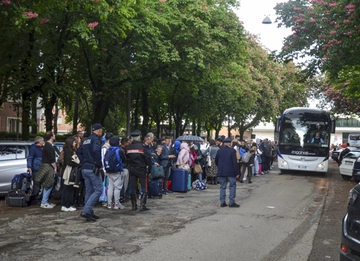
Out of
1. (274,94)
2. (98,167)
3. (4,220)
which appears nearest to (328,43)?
(98,167)

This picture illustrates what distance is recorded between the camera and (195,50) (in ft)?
73.6

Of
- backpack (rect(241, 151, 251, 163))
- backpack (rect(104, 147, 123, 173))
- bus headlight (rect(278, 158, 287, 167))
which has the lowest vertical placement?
bus headlight (rect(278, 158, 287, 167))

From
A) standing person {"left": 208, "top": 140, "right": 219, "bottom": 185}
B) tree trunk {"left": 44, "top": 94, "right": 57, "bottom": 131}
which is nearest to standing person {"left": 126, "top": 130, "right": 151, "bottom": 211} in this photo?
standing person {"left": 208, "top": 140, "right": 219, "bottom": 185}

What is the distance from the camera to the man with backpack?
1084cm

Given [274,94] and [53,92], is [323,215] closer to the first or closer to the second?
[53,92]

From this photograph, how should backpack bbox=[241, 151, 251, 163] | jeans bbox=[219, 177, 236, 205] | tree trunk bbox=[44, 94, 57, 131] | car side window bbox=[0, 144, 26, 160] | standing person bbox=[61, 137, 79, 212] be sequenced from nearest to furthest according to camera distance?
standing person bbox=[61, 137, 79, 212], jeans bbox=[219, 177, 236, 205], car side window bbox=[0, 144, 26, 160], tree trunk bbox=[44, 94, 57, 131], backpack bbox=[241, 151, 251, 163]

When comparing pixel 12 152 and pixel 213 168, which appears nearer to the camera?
pixel 12 152

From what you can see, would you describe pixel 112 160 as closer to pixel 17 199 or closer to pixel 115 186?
pixel 115 186

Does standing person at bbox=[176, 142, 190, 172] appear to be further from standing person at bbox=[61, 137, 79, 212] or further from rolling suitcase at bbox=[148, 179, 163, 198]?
standing person at bbox=[61, 137, 79, 212]

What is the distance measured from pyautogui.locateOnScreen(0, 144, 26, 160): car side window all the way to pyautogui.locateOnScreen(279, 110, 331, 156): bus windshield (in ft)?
46.5

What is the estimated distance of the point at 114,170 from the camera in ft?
36.1

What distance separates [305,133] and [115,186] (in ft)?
47.7

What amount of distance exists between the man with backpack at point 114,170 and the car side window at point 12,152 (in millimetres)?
3340

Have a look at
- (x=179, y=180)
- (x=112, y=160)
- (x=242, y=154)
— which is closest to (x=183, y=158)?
(x=179, y=180)
